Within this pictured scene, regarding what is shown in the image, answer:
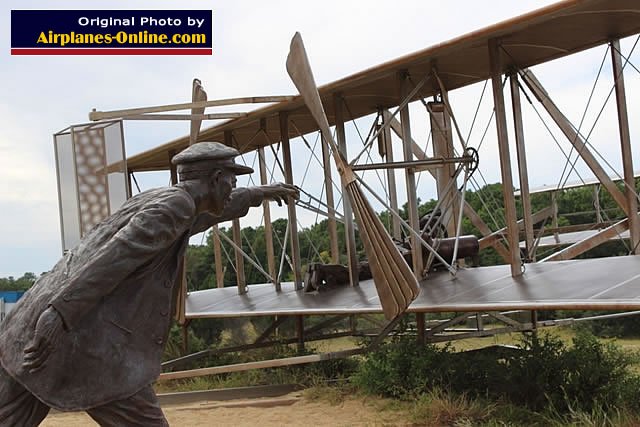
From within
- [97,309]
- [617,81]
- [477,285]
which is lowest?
[477,285]

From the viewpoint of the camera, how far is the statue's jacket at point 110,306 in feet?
10.1

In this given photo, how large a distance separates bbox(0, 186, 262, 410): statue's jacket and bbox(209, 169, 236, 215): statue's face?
18 centimetres

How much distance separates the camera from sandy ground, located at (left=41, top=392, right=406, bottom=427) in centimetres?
846

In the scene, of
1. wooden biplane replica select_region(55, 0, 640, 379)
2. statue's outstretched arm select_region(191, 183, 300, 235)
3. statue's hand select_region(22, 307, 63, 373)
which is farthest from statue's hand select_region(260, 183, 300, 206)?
wooden biplane replica select_region(55, 0, 640, 379)

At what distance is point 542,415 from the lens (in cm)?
702

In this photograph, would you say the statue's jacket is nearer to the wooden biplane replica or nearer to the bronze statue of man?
the bronze statue of man

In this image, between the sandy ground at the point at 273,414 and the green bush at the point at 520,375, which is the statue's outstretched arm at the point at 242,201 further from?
the sandy ground at the point at 273,414

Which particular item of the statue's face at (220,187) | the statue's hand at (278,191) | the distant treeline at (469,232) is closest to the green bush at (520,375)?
the statue's hand at (278,191)

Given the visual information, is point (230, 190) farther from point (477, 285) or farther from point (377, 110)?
point (377, 110)

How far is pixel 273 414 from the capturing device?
9.27m

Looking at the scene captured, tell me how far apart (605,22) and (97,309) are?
7.32m

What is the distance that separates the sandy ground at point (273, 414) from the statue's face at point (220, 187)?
4866 mm

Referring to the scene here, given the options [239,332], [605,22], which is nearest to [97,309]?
[605,22]

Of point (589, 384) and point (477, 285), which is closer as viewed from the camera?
point (589, 384)
